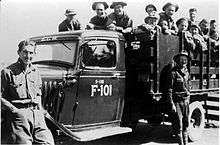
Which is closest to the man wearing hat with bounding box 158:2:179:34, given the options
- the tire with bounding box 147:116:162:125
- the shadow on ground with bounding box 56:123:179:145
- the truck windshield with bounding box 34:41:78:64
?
the tire with bounding box 147:116:162:125

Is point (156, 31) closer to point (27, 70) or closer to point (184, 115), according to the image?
point (184, 115)

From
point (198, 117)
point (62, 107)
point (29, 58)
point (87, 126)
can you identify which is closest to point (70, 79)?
point (62, 107)

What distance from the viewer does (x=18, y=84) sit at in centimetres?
397

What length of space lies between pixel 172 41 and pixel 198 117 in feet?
5.51

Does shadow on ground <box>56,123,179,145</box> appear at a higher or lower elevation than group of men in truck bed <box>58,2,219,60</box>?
lower

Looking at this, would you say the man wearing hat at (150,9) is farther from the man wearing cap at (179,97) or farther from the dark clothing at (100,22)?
the man wearing cap at (179,97)

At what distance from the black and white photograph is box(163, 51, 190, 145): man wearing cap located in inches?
0.6

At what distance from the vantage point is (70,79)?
5.07 metres

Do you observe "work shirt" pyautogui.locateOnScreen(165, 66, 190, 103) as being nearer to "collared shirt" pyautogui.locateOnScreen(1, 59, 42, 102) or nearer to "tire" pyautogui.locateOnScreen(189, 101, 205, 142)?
"tire" pyautogui.locateOnScreen(189, 101, 205, 142)

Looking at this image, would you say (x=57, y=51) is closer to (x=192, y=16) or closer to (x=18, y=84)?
(x=18, y=84)

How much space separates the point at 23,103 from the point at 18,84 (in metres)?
0.21

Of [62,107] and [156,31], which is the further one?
[156,31]

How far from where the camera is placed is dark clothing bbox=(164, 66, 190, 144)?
5.83 m

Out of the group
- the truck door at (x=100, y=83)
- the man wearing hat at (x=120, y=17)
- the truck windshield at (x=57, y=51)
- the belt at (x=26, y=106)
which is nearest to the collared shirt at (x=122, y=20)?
the man wearing hat at (x=120, y=17)
